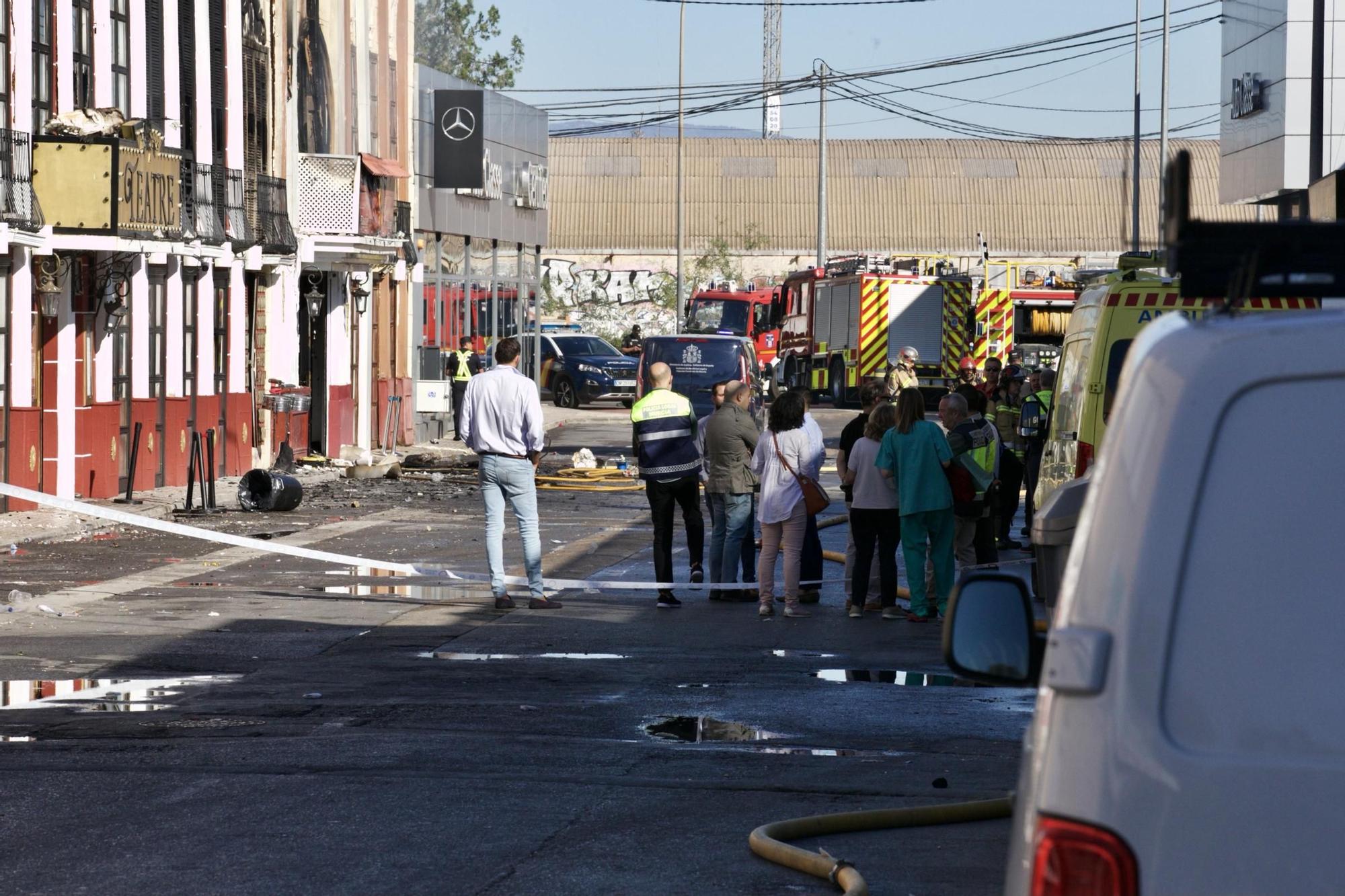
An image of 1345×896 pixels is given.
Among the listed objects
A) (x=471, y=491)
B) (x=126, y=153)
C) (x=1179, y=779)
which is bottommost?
(x=471, y=491)

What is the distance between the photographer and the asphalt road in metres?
6.46

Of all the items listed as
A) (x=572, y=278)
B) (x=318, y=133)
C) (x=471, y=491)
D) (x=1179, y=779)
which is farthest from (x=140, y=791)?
(x=572, y=278)

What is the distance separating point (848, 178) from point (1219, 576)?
248 feet

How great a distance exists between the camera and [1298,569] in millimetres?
2682

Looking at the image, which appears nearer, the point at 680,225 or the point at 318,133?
the point at 318,133

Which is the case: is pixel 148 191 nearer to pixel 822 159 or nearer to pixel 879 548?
pixel 879 548

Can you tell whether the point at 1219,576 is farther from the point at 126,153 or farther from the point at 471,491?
the point at 471,491

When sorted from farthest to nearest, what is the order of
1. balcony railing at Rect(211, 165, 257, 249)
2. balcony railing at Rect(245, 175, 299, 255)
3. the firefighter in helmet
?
balcony railing at Rect(245, 175, 299, 255), balcony railing at Rect(211, 165, 257, 249), the firefighter in helmet

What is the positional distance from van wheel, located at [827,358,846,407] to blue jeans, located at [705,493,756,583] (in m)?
28.6

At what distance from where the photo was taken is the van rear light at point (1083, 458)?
11.4 meters

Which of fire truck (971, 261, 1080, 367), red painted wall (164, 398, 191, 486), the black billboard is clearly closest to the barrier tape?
red painted wall (164, 398, 191, 486)

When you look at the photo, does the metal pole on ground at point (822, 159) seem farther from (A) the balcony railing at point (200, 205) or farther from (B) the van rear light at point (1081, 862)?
(B) the van rear light at point (1081, 862)

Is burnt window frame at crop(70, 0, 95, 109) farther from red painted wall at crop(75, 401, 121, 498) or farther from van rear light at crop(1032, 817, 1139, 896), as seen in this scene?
van rear light at crop(1032, 817, 1139, 896)

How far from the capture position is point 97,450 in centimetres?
2242
